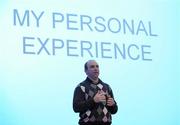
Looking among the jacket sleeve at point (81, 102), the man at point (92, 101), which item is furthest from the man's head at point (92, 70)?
the jacket sleeve at point (81, 102)

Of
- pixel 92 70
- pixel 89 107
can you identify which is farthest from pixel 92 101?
pixel 92 70

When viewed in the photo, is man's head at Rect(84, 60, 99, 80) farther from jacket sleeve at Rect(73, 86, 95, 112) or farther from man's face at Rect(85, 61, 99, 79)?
jacket sleeve at Rect(73, 86, 95, 112)

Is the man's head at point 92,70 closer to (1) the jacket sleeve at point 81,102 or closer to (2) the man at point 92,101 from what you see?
(2) the man at point 92,101

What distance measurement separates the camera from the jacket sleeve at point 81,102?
321 centimetres

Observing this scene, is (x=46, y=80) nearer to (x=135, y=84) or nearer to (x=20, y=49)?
(x=20, y=49)

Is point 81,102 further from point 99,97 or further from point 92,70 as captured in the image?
point 92,70

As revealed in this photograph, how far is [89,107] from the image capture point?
3.22 m

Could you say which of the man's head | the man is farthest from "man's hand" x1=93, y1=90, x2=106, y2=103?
the man's head

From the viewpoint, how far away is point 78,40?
457 cm

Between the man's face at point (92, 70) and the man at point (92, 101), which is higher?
the man's face at point (92, 70)

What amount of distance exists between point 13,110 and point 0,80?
0.90ft

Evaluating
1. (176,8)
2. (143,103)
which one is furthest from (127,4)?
(143,103)

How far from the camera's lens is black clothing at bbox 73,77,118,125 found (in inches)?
127

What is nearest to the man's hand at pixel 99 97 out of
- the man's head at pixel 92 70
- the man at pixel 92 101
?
the man at pixel 92 101
